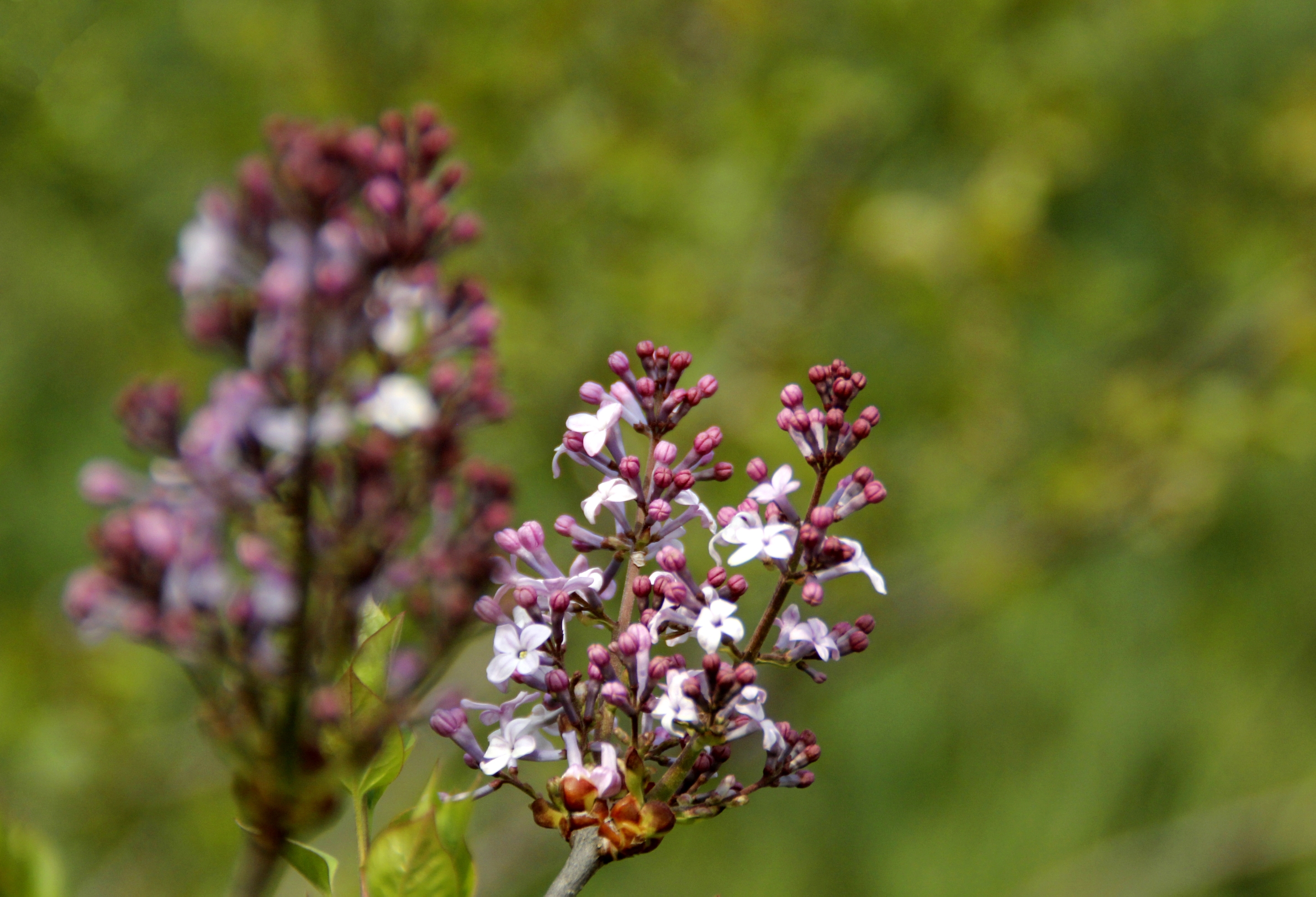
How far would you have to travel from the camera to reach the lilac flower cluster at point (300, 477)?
578mm

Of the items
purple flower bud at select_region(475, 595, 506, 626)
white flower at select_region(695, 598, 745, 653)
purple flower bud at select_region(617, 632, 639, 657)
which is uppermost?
purple flower bud at select_region(475, 595, 506, 626)

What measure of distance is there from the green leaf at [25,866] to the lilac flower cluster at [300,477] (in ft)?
0.75

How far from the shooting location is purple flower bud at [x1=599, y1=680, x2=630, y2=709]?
60 centimetres

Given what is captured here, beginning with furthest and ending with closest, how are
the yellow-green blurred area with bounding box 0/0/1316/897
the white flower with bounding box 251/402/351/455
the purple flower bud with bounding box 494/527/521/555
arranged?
the yellow-green blurred area with bounding box 0/0/1316/897, the purple flower bud with bounding box 494/527/521/555, the white flower with bounding box 251/402/351/455

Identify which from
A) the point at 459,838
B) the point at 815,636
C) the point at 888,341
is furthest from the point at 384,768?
the point at 888,341

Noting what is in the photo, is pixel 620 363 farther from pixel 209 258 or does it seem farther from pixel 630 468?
pixel 209 258

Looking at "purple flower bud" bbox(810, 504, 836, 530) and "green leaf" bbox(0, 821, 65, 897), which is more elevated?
"purple flower bud" bbox(810, 504, 836, 530)

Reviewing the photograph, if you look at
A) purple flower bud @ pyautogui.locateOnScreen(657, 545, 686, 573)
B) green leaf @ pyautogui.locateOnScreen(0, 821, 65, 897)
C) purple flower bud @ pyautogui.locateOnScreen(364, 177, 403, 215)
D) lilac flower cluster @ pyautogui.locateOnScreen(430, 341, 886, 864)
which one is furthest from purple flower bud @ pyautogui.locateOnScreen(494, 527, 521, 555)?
green leaf @ pyautogui.locateOnScreen(0, 821, 65, 897)

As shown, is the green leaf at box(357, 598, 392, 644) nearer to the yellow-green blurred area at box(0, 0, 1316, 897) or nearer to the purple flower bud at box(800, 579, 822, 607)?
the purple flower bud at box(800, 579, 822, 607)

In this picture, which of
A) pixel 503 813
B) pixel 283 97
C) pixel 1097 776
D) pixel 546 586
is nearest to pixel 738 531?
pixel 546 586

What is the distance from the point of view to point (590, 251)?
230 centimetres

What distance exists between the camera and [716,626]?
1.97 ft

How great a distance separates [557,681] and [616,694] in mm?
38

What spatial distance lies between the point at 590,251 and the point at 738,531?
1.74 metres
